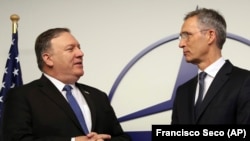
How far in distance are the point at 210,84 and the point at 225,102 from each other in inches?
6.8

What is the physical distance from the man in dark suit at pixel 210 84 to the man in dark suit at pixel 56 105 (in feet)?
1.82

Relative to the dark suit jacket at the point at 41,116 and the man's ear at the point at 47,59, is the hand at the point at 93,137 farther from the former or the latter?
the man's ear at the point at 47,59

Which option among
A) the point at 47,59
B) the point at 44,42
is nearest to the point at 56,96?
the point at 47,59

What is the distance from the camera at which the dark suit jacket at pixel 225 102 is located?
2400 mm

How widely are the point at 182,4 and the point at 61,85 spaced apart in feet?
4.87

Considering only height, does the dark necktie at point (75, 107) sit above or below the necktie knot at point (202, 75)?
below

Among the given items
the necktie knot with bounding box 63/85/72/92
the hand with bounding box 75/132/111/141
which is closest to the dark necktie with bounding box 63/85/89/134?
the necktie knot with bounding box 63/85/72/92

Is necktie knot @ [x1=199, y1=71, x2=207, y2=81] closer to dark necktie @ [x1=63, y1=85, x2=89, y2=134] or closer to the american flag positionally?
Result: dark necktie @ [x1=63, y1=85, x2=89, y2=134]

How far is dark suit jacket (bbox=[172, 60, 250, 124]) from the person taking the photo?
94.5 inches

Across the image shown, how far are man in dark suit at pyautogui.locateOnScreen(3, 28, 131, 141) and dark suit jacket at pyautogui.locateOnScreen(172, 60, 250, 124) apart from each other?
61 centimetres

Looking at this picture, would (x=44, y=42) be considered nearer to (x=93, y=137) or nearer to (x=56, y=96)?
(x=56, y=96)

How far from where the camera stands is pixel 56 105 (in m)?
2.79

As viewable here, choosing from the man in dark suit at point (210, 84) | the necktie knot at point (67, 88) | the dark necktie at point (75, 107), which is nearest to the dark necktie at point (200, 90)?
the man in dark suit at point (210, 84)

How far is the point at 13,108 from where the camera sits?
2.70 meters
